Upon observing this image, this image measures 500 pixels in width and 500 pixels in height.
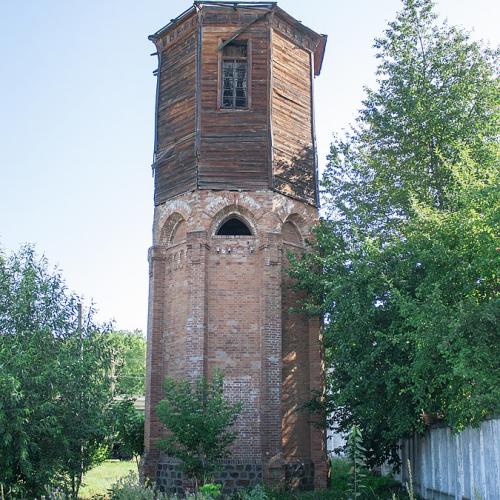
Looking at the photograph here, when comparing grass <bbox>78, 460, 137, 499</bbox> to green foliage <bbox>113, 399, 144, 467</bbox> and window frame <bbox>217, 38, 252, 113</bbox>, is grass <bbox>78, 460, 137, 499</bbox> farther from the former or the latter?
window frame <bbox>217, 38, 252, 113</bbox>

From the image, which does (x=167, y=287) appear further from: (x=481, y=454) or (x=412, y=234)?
(x=481, y=454)

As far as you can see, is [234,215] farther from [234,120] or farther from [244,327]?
[244,327]

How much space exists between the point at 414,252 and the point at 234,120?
745 centimetres

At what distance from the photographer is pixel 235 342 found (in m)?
18.1

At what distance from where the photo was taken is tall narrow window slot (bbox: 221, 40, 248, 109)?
20.1 m

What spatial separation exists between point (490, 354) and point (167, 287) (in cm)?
1008

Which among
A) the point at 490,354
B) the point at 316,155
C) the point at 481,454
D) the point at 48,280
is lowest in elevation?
the point at 481,454

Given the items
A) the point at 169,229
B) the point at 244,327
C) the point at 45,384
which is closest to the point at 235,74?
the point at 169,229

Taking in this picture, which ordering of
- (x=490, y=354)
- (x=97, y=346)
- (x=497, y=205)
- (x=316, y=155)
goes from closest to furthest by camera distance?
(x=490, y=354) → (x=497, y=205) → (x=97, y=346) → (x=316, y=155)

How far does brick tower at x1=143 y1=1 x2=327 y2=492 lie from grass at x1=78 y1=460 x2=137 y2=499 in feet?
11.4

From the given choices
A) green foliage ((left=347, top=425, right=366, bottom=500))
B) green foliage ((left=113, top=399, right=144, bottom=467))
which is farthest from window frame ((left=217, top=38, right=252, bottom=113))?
green foliage ((left=347, top=425, right=366, bottom=500))

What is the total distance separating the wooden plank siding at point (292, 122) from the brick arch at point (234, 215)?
Answer: 1.15 m

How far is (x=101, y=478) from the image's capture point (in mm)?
26000

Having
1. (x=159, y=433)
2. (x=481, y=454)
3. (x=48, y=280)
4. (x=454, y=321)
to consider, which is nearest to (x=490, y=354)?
(x=454, y=321)
